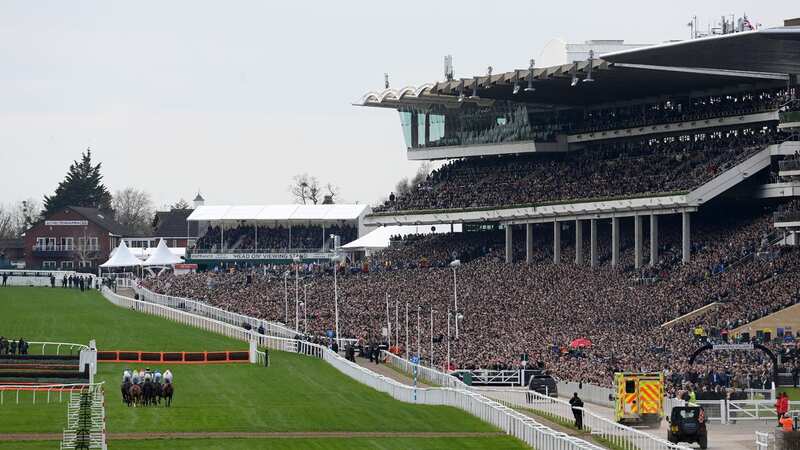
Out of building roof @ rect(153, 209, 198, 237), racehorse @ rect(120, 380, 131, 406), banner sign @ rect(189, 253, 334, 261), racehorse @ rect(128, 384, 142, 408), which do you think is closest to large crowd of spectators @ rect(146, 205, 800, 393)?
racehorse @ rect(128, 384, 142, 408)

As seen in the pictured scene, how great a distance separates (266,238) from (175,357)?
61.0m

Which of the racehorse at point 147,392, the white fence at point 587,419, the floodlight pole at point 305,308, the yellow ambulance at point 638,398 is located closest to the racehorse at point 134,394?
the racehorse at point 147,392

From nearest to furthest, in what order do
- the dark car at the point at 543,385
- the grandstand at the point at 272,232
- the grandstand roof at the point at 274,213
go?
the dark car at the point at 543,385, the grandstand at the point at 272,232, the grandstand roof at the point at 274,213

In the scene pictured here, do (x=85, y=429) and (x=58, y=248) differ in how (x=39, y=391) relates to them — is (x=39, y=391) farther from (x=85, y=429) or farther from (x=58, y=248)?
(x=58, y=248)

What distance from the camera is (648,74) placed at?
78.0 metres

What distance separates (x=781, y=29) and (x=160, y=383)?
104 feet

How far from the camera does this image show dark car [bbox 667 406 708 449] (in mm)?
36719

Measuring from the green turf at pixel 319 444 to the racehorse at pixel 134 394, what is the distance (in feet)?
28.0

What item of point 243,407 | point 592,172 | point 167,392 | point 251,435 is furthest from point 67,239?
point 251,435

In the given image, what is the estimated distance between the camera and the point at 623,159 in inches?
3346

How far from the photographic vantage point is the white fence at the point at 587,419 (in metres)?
33.6

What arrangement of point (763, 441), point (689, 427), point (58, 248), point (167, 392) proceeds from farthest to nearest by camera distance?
1. point (58, 248)
2. point (167, 392)
3. point (689, 427)
4. point (763, 441)

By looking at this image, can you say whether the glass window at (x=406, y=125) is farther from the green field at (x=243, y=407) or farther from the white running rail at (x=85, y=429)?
the white running rail at (x=85, y=429)

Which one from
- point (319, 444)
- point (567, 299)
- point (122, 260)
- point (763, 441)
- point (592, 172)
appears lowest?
point (319, 444)
